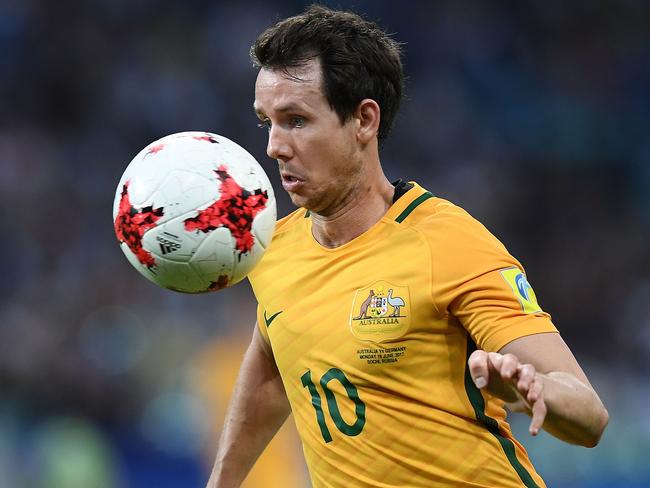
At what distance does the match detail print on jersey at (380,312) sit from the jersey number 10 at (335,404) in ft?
0.62

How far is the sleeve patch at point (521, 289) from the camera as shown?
346 cm

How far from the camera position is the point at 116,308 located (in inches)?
376

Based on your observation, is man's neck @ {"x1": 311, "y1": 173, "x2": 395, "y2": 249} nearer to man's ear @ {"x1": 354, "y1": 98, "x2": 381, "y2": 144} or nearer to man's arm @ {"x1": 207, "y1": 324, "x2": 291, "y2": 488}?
man's ear @ {"x1": 354, "y1": 98, "x2": 381, "y2": 144}

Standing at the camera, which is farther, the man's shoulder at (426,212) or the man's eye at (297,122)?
the man's eye at (297,122)

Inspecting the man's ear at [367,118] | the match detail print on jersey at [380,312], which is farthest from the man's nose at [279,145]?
the match detail print on jersey at [380,312]

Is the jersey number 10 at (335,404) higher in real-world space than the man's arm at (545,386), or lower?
lower

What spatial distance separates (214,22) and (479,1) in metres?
3.14

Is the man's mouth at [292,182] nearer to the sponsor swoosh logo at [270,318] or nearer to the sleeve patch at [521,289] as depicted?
the sponsor swoosh logo at [270,318]

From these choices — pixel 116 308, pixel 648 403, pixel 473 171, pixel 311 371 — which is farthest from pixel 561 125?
pixel 311 371

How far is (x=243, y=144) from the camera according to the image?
35.3 ft

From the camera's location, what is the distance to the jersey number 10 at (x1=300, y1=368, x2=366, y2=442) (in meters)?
3.76

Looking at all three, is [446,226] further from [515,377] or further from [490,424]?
[515,377]

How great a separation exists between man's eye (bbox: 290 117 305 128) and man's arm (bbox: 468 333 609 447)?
1.22 meters

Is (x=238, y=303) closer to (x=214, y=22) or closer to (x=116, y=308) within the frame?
(x=116, y=308)
